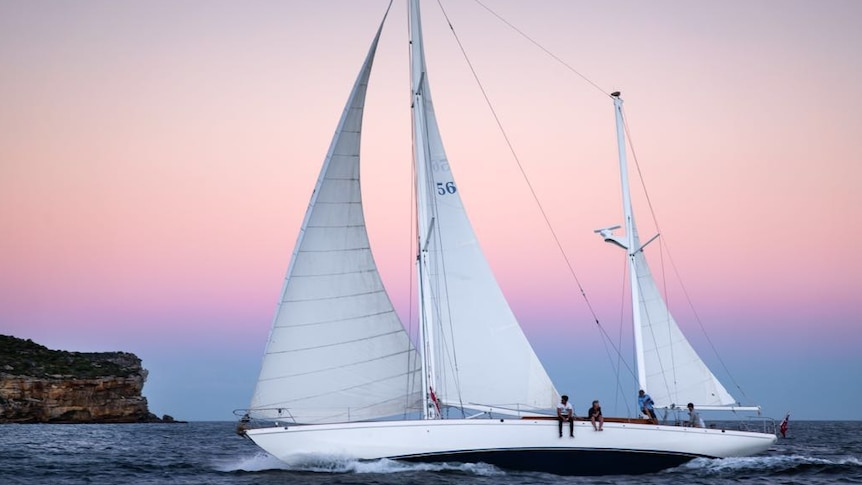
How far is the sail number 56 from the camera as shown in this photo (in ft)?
76.8

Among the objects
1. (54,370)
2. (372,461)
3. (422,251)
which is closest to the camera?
(372,461)

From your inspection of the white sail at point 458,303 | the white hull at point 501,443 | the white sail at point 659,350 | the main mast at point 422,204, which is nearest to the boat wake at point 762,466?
the white hull at point 501,443

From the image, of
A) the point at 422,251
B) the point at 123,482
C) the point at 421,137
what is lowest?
the point at 123,482

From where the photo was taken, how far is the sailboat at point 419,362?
21000 mm

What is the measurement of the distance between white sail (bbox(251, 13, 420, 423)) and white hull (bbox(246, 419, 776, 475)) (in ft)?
2.31

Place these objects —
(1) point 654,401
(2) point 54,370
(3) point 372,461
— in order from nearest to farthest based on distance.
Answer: (3) point 372,461 → (1) point 654,401 → (2) point 54,370

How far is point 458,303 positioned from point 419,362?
6.21 feet

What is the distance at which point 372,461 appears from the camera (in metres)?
20.8

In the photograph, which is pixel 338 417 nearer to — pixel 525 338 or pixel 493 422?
pixel 493 422

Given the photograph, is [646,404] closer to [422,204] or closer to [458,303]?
[458,303]

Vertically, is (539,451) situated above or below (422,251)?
below

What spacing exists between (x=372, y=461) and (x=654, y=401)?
9.64 meters

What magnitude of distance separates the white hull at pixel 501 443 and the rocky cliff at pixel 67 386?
67.4 m

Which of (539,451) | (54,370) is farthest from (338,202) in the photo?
(54,370)
